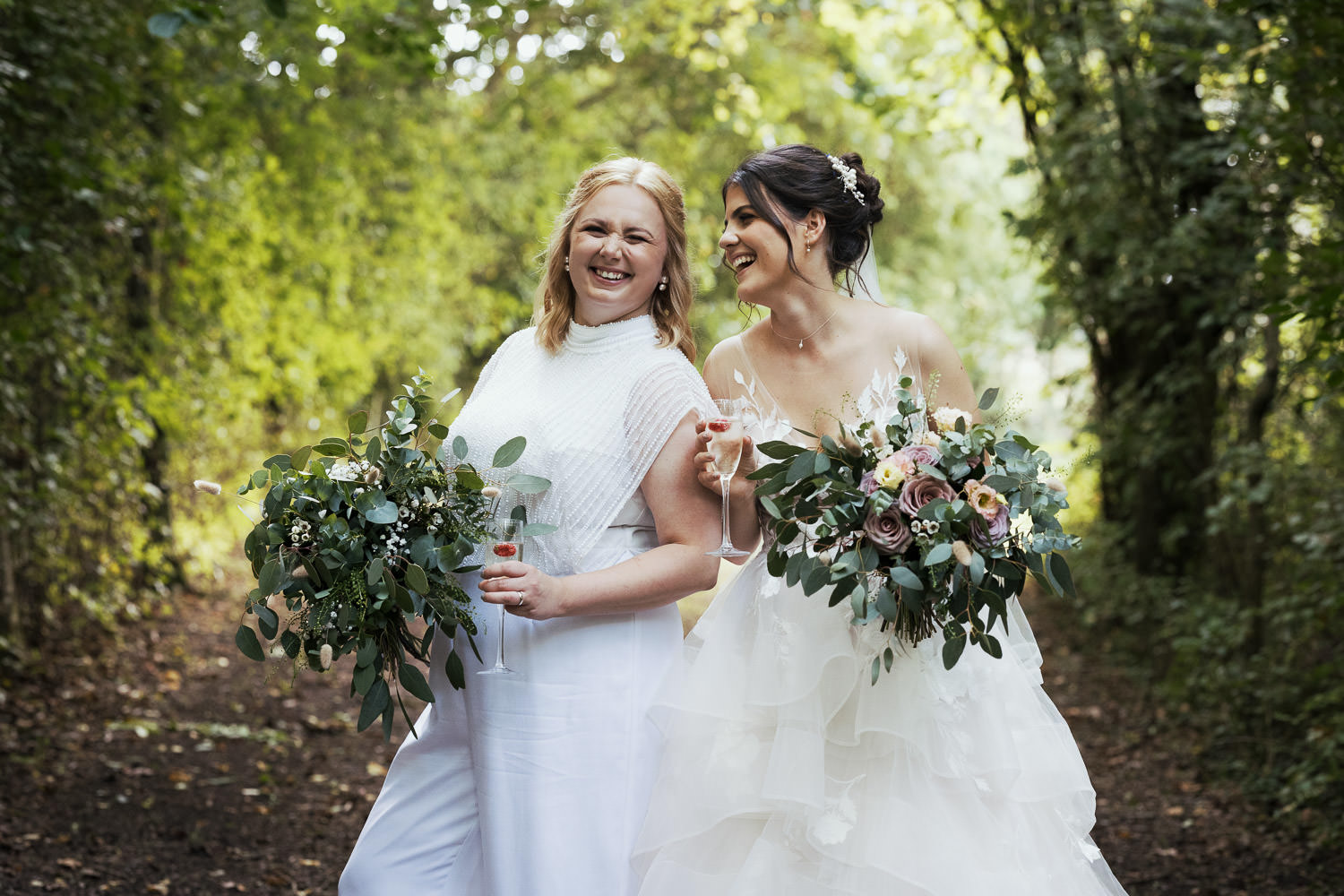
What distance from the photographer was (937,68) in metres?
10.8

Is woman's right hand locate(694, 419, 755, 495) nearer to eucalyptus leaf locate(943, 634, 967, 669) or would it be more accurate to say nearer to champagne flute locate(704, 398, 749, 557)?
champagne flute locate(704, 398, 749, 557)

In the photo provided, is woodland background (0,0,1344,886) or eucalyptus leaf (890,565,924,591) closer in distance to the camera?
eucalyptus leaf (890,565,924,591)

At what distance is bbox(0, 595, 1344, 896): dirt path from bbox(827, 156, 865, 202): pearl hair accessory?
297 cm

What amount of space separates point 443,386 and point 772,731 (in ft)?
40.2

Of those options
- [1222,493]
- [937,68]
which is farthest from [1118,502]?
[937,68]

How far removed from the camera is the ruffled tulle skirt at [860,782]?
2.61 m

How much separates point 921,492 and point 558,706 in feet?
2.98

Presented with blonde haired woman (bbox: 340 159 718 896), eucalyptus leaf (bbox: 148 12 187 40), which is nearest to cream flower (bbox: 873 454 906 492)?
blonde haired woman (bbox: 340 159 718 896)

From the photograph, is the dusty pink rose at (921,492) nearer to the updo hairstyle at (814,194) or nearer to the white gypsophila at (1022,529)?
the white gypsophila at (1022,529)

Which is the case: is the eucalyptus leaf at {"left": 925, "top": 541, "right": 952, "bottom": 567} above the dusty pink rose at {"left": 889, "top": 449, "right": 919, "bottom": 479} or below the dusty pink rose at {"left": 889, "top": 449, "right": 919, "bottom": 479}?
below

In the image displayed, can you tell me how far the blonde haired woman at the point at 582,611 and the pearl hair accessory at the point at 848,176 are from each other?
48cm

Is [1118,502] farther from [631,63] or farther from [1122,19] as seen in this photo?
[631,63]

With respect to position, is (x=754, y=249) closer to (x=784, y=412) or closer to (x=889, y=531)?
(x=784, y=412)

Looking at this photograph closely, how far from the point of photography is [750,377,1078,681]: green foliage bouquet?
96.3 inches
